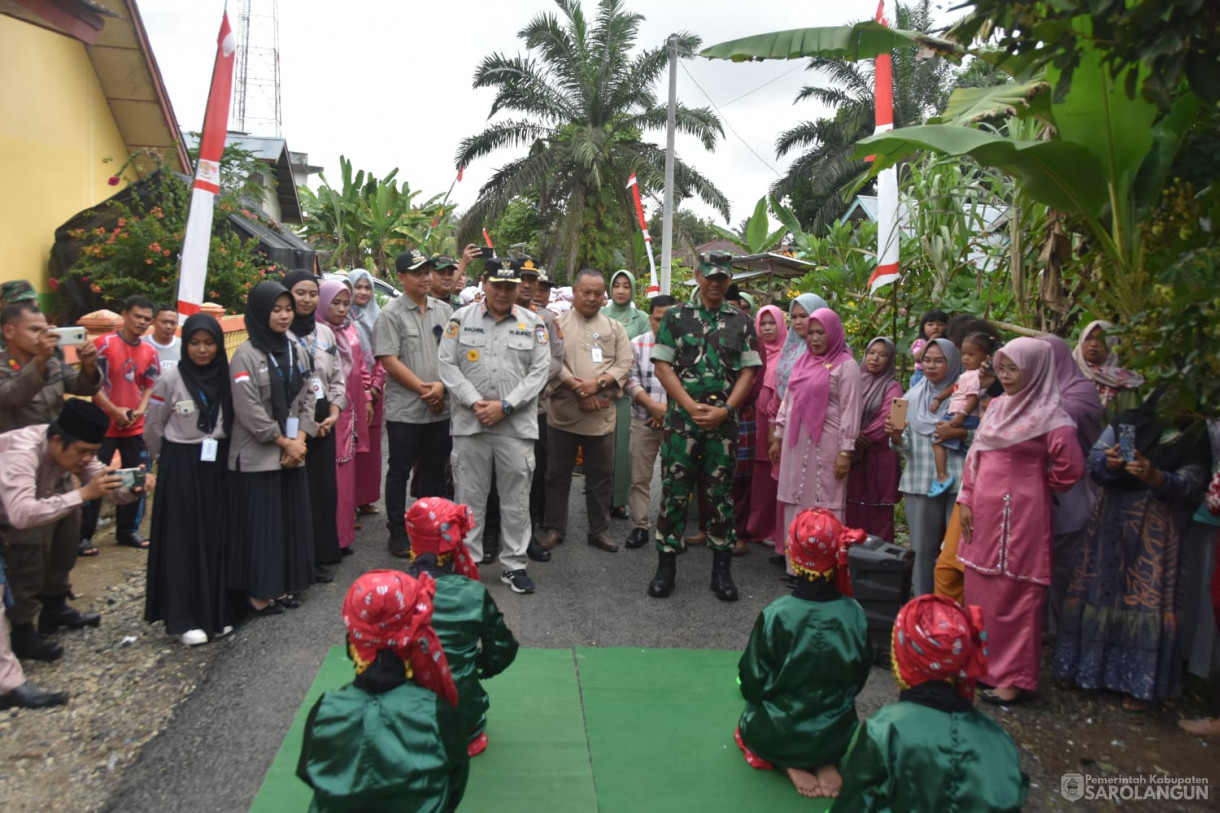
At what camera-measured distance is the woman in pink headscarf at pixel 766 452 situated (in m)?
6.64

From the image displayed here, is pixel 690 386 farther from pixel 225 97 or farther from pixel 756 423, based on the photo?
pixel 225 97

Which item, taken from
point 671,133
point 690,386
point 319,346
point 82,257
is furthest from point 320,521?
point 671,133

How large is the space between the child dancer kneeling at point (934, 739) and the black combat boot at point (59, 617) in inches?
169

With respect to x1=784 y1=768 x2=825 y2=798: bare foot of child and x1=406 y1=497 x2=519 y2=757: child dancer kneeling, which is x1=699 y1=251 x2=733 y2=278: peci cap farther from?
x1=784 y1=768 x2=825 y2=798: bare foot of child

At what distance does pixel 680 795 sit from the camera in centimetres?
341

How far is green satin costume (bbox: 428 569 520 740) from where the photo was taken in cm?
335

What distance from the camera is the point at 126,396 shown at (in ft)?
21.0

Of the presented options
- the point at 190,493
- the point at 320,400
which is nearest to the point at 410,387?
the point at 320,400

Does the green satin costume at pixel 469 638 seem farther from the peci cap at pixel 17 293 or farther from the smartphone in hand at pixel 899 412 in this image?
the peci cap at pixel 17 293

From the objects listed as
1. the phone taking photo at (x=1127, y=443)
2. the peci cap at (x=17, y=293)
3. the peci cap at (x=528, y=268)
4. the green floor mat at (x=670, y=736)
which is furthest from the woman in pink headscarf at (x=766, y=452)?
the peci cap at (x=17, y=293)

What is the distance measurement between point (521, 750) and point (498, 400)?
241 cm

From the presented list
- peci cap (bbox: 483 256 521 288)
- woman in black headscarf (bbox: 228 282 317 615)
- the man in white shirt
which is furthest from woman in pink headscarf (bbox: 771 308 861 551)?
the man in white shirt

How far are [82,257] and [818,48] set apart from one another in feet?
31.0

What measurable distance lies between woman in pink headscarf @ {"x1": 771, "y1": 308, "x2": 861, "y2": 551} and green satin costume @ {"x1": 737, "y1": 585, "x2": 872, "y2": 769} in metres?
2.24
